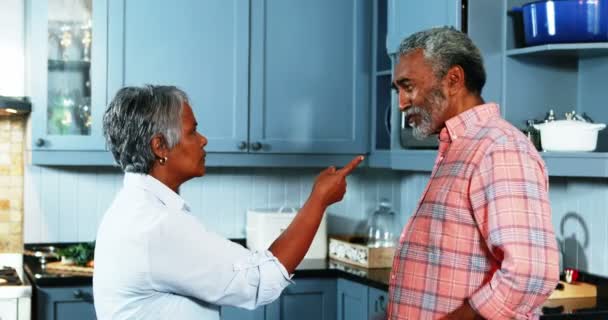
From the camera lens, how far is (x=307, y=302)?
388 centimetres

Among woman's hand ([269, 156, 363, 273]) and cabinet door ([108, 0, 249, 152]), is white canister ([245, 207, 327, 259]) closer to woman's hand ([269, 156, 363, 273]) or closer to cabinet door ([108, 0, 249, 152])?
cabinet door ([108, 0, 249, 152])

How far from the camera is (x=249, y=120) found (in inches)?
160

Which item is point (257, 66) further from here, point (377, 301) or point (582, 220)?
point (582, 220)

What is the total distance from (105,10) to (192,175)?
213cm

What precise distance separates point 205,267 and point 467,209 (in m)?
0.62

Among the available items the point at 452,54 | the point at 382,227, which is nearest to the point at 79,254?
the point at 382,227

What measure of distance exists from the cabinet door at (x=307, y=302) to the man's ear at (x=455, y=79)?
184cm

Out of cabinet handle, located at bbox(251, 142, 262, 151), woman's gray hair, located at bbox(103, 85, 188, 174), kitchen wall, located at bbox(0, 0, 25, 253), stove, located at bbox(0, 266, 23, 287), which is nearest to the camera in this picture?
woman's gray hair, located at bbox(103, 85, 188, 174)

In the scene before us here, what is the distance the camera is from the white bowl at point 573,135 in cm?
296

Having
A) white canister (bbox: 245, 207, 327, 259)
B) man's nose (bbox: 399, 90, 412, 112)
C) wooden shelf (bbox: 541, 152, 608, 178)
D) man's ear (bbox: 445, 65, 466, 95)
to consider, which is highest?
man's ear (bbox: 445, 65, 466, 95)

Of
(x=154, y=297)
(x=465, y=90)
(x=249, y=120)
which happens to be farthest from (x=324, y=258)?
(x=154, y=297)

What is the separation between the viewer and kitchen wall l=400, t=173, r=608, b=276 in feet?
10.5

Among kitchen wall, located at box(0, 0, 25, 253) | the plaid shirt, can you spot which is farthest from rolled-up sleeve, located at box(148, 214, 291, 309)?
kitchen wall, located at box(0, 0, 25, 253)

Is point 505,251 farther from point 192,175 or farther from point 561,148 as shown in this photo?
point 561,148
